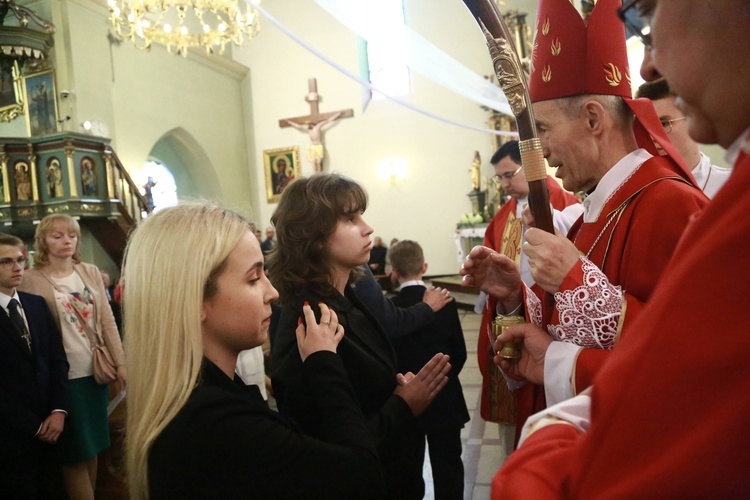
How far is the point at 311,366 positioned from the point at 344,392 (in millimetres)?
109

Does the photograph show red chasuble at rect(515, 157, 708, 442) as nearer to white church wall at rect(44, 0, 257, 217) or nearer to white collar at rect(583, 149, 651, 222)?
white collar at rect(583, 149, 651, 222)

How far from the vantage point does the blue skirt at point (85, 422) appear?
9.37 ft

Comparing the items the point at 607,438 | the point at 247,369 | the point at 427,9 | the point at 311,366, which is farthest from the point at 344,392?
the point at 427,9

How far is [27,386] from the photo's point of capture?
2607 mm

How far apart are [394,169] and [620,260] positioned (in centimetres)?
1248

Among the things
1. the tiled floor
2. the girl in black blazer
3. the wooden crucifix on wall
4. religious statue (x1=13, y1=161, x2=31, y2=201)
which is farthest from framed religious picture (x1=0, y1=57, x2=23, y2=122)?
the girl in black blazer

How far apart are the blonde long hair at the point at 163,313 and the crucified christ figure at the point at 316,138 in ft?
41.4

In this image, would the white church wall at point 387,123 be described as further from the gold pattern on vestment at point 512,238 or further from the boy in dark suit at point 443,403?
the boy in dark suit at point 443,403

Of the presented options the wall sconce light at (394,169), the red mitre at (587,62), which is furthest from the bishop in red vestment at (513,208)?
the wall sconce light at (394,169)

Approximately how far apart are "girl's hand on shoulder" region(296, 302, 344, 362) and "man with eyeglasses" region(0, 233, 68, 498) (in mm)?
1763

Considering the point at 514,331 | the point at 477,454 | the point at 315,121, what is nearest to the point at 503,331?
the point at 514,331

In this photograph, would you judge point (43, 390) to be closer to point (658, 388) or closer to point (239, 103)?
point (658, 388)

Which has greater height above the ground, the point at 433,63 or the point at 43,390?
the point at 433,63

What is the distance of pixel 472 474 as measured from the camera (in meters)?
3.48
